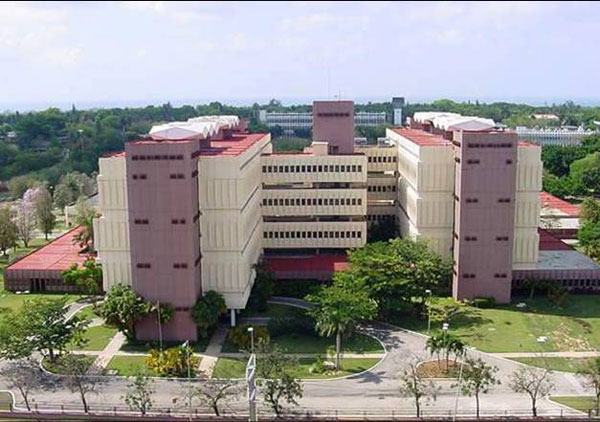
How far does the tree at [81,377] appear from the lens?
137ft

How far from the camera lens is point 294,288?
212 feet

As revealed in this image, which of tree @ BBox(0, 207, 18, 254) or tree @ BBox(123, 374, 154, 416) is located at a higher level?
tree @ BBox(0, 207, 18, 254)

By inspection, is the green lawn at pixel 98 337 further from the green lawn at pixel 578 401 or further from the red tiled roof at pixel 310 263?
the green lawn at pixel 578 401

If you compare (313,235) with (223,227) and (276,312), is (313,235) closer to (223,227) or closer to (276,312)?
(276,312)

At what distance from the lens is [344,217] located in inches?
2827

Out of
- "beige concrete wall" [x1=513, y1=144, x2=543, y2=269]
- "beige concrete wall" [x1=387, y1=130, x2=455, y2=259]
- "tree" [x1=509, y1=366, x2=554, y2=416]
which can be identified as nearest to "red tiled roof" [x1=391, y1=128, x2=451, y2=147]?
"beige concrete wall" [x1=387, y1=130, x2=455, y2=259]

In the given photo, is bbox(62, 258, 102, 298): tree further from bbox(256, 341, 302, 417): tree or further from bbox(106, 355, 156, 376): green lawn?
bbox(256, 341, 302, 417): tree

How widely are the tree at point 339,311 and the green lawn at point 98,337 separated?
1731cm

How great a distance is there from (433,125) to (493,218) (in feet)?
88.1

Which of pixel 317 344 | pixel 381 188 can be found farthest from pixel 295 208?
pixel 317 344

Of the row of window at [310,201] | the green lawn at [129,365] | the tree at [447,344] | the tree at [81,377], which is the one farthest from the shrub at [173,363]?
the row of window at [310,201]

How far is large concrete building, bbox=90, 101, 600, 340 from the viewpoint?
5216cm

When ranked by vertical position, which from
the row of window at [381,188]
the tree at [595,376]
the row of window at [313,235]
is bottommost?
the tree at [595,376]

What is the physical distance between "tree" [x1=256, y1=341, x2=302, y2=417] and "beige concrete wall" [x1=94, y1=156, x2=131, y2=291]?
20750 mm
